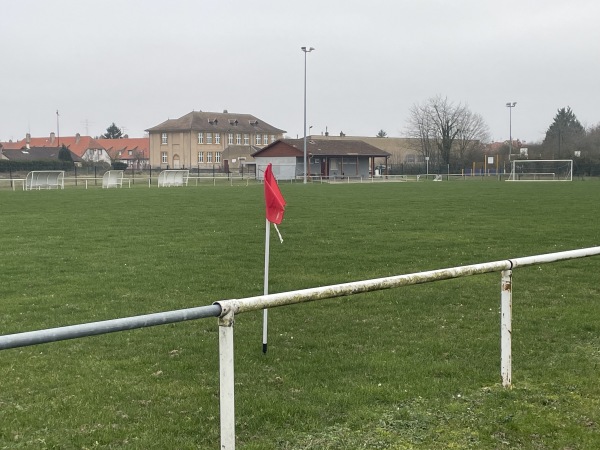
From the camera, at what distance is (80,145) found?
122312 millimetres

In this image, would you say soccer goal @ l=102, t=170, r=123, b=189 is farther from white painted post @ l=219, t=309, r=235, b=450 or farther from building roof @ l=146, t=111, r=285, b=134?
building roof @ l=146, t=111, r=285, b=134

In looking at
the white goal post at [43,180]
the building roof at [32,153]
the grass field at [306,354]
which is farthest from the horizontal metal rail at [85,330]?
the building roof at [32,153]

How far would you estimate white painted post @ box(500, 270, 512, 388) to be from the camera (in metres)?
4.73

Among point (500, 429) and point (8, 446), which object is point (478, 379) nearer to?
point (500, 429)

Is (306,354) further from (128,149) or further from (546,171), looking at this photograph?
(128,149)

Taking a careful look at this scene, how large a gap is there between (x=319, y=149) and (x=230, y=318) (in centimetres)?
6472

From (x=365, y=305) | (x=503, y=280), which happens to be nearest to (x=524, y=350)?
(x=503, y=280)

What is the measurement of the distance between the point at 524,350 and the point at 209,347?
2.89 m

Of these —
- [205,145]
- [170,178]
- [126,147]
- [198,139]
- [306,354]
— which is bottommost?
[306,354]

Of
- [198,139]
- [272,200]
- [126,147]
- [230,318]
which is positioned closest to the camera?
[230,318]

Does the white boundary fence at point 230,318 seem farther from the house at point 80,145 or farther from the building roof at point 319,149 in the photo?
the house at point 80,145

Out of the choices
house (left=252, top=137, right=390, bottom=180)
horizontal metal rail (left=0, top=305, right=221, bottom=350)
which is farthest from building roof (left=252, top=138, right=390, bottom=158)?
horizontal metal rail (left=0, top=305, right=221, bottom=350)

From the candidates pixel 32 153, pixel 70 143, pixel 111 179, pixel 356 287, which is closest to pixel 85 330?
pixel 356 287

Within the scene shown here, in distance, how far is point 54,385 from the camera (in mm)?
5148
